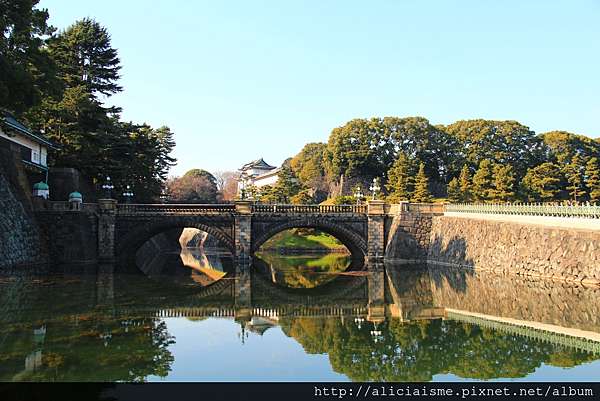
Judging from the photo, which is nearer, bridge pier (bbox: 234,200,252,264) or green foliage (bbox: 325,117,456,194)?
bridge pier (bbox: 234,200,252,264)

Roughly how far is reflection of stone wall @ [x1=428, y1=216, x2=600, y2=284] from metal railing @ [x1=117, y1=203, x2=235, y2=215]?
1770 centimetres

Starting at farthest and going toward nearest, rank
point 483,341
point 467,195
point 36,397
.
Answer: point 467,195, point 483,341, point 36,397

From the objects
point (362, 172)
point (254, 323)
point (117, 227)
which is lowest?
point (254, 323)

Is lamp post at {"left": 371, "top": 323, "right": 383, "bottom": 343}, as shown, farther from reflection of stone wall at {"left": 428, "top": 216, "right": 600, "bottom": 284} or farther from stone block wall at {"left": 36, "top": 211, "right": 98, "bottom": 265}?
stone block wall at {"left": 36, "top": 211, "right": 98, "bottom": 265}

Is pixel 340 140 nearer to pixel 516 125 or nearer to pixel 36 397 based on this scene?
pixel 516 125

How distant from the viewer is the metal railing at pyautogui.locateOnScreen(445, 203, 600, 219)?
27559mm

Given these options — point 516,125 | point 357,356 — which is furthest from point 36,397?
point 516,125

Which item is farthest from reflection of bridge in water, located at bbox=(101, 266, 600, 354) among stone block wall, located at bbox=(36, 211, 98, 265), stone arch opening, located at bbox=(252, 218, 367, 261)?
stone block wall, located at bbox=(36, 211, 98, 265)

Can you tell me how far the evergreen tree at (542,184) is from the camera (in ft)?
194

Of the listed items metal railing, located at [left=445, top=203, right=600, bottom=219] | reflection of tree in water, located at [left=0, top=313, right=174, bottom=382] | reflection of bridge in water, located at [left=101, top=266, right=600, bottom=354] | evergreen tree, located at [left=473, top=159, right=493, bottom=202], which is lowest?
reflection of bridge in water, located at [left=101, top=266, right=600, bottom=354]

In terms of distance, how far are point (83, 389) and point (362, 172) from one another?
6783 centimetres

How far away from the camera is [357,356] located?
15273mm

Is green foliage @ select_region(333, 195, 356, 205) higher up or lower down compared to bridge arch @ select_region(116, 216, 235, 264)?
higher up

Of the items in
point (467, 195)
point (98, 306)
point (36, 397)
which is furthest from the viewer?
point (467, 195)
